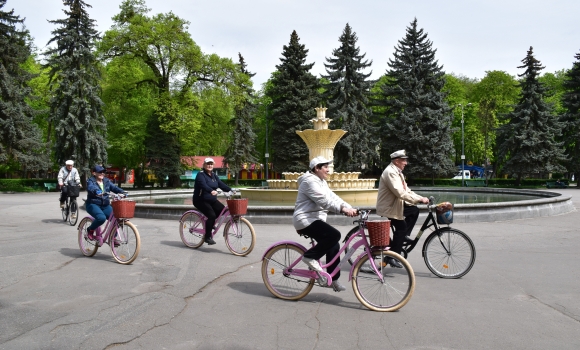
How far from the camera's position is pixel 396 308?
5211mm

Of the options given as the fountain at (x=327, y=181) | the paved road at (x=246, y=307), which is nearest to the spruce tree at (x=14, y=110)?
the fountain at (x=327, y=181)

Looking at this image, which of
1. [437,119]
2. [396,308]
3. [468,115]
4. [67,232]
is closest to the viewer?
[396,308]

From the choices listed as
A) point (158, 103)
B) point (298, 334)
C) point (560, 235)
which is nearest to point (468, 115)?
point (158, 103)

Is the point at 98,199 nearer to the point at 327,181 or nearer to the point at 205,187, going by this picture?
the point at 205,187

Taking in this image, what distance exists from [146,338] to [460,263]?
458 centimetres

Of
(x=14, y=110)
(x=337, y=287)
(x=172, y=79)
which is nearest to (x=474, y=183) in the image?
(x=172, y=79)

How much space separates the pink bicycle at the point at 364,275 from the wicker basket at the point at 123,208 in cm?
308

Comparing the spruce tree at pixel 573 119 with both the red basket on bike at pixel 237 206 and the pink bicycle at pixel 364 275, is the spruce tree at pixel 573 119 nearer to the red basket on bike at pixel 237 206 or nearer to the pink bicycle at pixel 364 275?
the red basket on bike at pixel 237 206

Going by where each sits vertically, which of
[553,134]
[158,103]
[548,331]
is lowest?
[548,331]

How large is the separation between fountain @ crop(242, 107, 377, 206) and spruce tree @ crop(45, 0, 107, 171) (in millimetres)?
21586

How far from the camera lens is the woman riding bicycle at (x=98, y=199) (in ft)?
26.9

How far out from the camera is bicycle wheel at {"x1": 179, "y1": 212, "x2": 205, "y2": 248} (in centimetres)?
931

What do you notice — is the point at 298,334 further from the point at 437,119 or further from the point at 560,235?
the point at 437,119

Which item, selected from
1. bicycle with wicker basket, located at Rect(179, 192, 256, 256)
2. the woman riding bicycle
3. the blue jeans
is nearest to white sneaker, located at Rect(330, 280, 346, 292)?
bicycle with wicker basket, located at Rect(179, 192, 256, 256)
